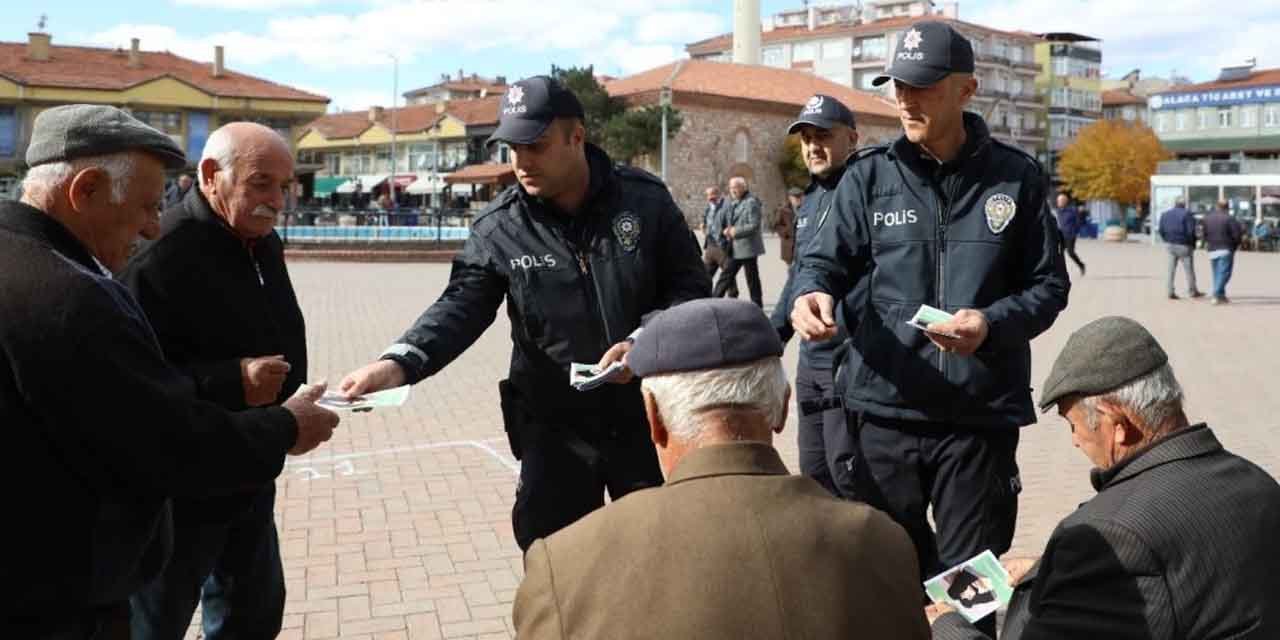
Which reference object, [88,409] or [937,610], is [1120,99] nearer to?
[937,610]

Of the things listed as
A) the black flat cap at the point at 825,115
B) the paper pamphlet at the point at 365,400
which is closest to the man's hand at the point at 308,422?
the paper pamphlet at the point at 365,400

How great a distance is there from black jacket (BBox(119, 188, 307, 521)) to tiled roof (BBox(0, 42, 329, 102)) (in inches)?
2471

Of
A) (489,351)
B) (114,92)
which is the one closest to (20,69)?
(114,92)

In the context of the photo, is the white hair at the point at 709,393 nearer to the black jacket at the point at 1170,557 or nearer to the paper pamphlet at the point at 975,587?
the black jacket at the point at 1170,557

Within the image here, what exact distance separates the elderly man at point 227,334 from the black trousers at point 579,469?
0.80 m

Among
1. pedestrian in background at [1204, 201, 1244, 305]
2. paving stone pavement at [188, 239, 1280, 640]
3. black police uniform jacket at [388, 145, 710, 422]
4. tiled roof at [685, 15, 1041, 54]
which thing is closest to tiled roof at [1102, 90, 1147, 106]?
tiled roof at [685, 15, 1041, 54]

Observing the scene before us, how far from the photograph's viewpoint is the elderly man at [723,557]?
1.87m

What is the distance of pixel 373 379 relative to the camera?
3543 millimetres

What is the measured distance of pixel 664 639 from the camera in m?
1.85

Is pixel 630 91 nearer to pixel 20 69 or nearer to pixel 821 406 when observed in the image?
pixel 20 69

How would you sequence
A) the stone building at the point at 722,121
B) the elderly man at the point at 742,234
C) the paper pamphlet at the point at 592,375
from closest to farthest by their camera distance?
the paper pamphlet at the point at 592,375 < the elderly man at the point at 742,234 < the stone building at the point at 722,121

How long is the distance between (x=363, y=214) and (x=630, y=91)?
38595 millimetres

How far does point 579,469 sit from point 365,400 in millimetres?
759

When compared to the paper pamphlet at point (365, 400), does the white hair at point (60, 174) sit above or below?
above
